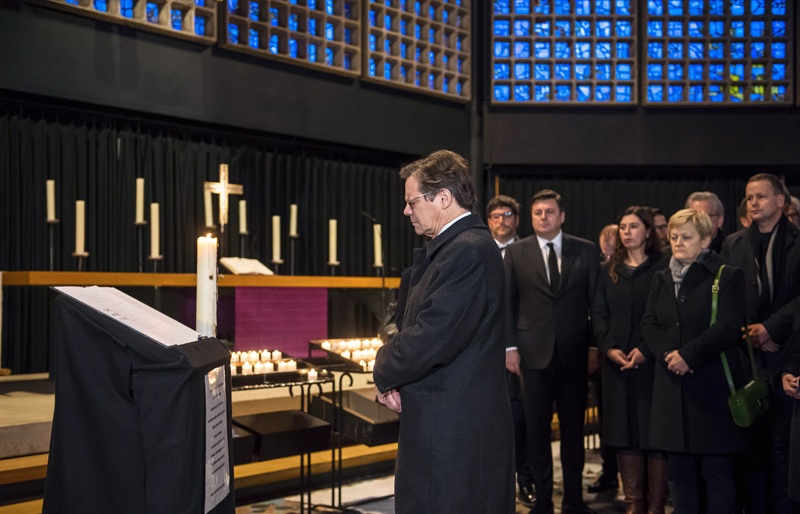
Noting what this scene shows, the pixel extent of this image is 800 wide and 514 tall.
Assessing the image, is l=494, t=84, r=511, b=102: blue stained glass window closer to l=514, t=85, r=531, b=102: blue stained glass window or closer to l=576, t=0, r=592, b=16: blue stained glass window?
l=514, t=85, r=531, b=102: blue stained glass window

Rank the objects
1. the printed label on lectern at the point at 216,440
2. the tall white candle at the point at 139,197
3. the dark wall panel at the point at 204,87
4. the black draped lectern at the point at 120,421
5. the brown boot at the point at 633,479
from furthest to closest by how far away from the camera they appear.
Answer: the dark wall panel at the point at 204,87, the tall white candle at the point at 139,197, the brown boot at the point at 633,479, the printed label on lectern at the point at 216,440, the black draped lectern at the point at 120,421

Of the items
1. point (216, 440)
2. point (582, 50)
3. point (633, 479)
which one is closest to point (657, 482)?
point (633, 479)

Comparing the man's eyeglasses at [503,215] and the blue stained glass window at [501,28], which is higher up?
the blue stained glass window at [501,28]

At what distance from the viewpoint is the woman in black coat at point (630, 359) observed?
15.0ft

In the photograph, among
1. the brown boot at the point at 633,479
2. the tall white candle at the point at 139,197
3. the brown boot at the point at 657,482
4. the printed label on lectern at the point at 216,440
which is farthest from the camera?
the tall white candle at the point at 139,197

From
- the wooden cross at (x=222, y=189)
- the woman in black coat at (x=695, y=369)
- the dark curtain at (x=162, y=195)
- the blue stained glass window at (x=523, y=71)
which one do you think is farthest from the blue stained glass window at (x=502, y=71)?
the woman in black coat at (x=695, y=369)

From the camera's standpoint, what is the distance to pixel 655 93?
1062cm

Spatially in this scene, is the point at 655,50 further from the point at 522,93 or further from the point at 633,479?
the point at 633,479

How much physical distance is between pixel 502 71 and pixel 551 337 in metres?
6.53

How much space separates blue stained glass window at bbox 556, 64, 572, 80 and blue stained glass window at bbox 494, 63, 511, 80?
2.11 ft

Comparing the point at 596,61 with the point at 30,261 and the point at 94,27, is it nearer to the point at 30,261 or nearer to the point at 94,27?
the point at 94,27

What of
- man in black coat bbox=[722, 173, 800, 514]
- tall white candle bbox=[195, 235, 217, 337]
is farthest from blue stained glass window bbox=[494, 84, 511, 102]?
tall white candle bbox=[195, 235, 217, 337]

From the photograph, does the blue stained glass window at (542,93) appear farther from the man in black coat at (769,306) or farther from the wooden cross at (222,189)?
the man in black coat at (769,306)

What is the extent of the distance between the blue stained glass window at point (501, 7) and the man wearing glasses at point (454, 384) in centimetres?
839
